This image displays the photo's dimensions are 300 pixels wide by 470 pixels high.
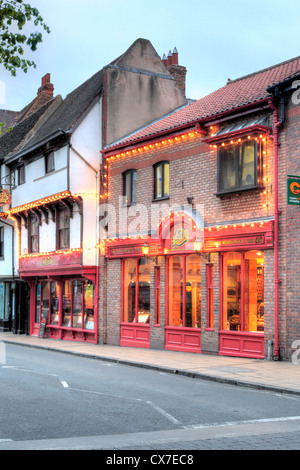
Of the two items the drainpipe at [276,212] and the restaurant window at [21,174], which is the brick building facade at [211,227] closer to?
the drainpipe at [276,212]

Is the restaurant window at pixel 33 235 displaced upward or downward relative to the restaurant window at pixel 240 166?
downward

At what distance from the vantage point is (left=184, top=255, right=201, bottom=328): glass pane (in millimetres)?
19234

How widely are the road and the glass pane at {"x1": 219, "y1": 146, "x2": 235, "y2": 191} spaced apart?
247 inches

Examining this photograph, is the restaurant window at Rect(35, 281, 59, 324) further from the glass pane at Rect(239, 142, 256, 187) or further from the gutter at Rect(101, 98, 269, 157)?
the glass pane at Rect(239, 142, 256, 187)

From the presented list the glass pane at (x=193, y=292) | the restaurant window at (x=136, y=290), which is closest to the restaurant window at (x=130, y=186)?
the restaurant window at (x=136, y=290)

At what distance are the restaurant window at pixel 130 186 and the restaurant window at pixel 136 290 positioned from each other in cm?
227

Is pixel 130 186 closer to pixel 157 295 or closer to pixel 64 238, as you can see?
pixel 157 295

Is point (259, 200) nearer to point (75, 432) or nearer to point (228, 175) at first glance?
point (228, 175)

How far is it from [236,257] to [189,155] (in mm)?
3953

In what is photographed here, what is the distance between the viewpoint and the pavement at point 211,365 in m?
12.9

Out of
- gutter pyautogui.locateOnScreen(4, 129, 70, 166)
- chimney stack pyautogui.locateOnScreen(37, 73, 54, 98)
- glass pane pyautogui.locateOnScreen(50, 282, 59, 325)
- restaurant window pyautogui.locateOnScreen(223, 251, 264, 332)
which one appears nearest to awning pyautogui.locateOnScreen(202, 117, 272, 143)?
restaurant window pyautogui.locateOnScreen(223, 251, 264, 332)

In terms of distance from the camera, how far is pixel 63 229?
26.5 metres

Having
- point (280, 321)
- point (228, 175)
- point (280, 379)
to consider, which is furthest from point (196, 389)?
point (228, 175)

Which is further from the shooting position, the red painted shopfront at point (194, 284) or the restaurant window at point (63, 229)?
the restaurant window at point (63, 229)
